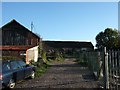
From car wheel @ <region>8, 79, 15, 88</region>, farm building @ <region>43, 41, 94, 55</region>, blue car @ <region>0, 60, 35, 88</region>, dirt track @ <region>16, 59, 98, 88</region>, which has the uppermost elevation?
farm building @ <region>43, 41, 94, 55</region>

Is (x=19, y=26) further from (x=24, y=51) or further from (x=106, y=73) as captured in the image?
(x=106, y=73)

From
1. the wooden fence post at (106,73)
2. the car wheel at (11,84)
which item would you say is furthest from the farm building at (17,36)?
the wooden fence post at (106,73)

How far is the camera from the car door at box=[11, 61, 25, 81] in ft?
48.5

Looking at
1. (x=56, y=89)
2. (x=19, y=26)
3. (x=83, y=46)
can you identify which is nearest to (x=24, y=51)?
(x=56, y=89)

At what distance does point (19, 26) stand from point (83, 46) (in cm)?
5757

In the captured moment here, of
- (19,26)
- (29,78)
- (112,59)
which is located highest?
(19,26)

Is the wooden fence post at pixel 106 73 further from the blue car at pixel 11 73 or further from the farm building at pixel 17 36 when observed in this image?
the farm building at pixel 17 36

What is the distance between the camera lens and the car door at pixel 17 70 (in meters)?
14.8

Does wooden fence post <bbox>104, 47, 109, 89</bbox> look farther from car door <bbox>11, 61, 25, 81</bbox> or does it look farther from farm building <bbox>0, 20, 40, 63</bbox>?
farm building <bbox>0, 20, 40, 63</bbox>

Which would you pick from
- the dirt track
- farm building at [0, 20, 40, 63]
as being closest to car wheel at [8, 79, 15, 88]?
the dirt track

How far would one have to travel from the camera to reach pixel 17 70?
49.7 feet

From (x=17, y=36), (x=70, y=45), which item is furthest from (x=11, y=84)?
(x=70, y=45)

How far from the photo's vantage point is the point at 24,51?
34375 millimetres

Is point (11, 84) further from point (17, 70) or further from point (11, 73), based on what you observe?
point (17, 70)
